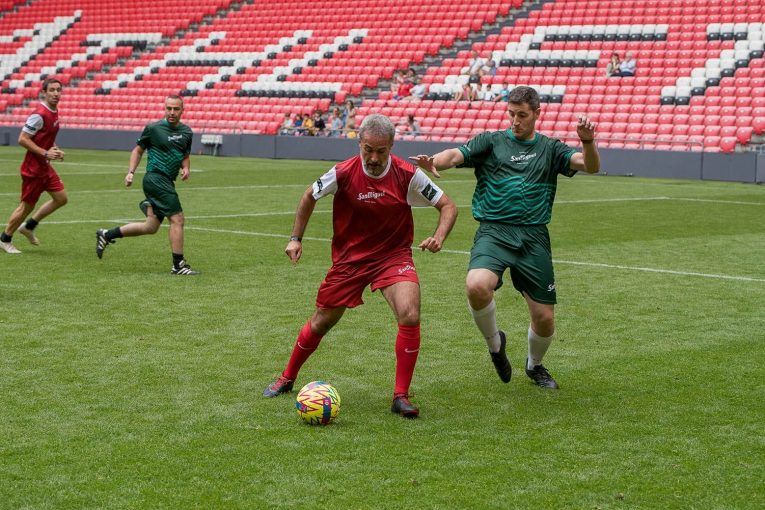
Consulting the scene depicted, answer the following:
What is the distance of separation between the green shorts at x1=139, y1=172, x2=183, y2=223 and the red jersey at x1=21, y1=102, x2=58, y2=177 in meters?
1.97

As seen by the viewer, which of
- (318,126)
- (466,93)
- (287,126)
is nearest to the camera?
(466,93)

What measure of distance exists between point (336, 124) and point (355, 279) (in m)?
30.3

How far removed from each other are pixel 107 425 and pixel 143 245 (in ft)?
28.4

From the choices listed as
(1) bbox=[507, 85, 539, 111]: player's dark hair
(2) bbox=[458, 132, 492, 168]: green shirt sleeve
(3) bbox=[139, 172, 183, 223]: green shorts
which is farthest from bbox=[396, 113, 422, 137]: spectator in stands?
(1) bbox=[507, 85, 539, 111]: player's dark hair

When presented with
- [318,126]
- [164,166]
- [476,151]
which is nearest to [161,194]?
[164,166]

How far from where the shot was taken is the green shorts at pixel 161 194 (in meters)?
12.9

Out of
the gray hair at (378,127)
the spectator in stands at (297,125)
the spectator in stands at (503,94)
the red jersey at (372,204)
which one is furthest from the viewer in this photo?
the spectator in stands at (297,125)

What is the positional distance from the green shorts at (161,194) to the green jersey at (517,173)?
19.5ft

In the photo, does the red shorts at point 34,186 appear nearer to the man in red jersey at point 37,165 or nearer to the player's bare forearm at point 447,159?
the man in red jersey at point 37,165

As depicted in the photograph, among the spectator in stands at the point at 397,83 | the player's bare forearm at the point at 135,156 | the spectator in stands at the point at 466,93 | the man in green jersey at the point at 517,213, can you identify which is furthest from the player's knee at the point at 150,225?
the spectator in stands at the point at 397,83

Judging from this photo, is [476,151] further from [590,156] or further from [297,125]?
[297,125]

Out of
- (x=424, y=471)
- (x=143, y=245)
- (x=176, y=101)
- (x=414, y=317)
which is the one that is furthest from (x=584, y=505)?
(x=143, y=245)

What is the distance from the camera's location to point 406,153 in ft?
112

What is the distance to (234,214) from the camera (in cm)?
1920
